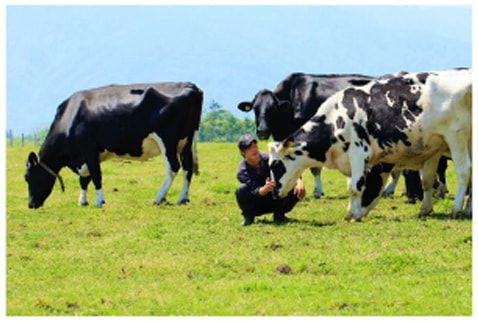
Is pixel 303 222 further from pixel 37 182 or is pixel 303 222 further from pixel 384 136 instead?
pixel 37 182

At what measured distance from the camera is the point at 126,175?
101ft

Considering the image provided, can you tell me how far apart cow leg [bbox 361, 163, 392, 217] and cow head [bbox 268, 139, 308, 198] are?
1.07m

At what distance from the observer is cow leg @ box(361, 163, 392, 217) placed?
1727 cm

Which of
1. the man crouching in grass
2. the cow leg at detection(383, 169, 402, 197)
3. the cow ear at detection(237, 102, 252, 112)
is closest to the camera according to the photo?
the man crouching in grass

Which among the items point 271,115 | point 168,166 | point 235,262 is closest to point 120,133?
point 168,166

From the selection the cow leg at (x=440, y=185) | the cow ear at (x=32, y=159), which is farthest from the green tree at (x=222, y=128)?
the cow leg at (x=440, y=185)

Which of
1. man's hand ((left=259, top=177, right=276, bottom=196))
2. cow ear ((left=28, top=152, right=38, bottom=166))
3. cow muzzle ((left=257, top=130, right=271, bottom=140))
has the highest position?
man's hand ((left=259, top=177, right=276, bottom=196))

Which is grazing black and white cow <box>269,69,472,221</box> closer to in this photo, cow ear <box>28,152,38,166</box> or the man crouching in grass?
the man crouching in grass

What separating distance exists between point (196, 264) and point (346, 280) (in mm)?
2210

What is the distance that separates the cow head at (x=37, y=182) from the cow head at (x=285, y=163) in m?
7.91

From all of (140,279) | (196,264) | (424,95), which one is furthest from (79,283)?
(424,95)

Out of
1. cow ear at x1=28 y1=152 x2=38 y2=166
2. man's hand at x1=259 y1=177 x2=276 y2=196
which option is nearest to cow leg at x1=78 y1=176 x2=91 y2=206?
cow ear at x1=28 y1=152 x2=38 y2=166

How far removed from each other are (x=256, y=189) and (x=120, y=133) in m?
6.54

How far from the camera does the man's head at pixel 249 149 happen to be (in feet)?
53.3
